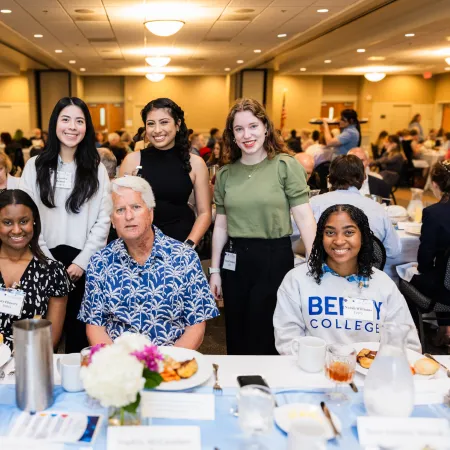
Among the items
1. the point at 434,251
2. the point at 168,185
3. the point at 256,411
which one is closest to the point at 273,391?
the point at 256,411

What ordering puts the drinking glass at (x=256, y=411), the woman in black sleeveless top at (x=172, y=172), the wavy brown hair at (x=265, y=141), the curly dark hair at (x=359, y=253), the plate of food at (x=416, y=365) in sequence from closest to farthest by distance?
the drinking glass at (x=256, y=411) → the plate of food at (x=416, y=365) → the curly dark hair at (x=359, y=253) → the wavy brown hair at (x=265, y=141) → the woman in black sleeveless top at (x=172, y=172)

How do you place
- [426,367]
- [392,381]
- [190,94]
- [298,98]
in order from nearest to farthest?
[392,381] → [426,367] → [298,98] → [190,94]

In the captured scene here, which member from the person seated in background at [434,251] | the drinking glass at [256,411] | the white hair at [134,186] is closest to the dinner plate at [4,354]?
the white hair at [134,186]

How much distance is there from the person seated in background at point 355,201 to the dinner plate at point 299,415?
205 centimetres

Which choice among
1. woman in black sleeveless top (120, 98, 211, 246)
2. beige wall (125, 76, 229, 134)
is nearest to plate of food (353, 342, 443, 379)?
woman in black sleeveless top (120, 98, 211, 246)

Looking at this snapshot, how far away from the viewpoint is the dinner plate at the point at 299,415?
1339 millimetres

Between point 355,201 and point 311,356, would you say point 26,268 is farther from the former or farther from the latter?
point 355,201

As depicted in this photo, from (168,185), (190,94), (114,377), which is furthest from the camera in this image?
(190,94)

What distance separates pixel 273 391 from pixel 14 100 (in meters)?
19.9

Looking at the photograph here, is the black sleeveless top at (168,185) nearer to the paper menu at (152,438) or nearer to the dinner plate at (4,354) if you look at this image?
the dinner plate at (4,354)

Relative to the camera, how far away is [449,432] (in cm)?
133

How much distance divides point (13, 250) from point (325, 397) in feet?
4.49

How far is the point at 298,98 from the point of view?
740 inches

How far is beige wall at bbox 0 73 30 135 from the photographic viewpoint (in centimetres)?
1916
